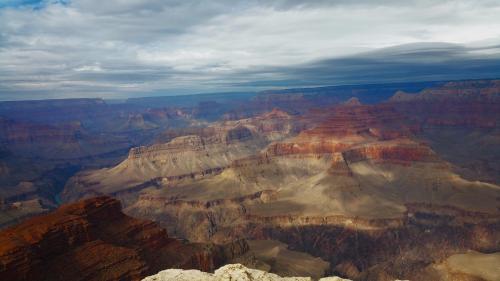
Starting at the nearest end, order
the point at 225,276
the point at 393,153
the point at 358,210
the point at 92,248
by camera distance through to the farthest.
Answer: the point at 225,276, the point at 92,248, the point at 358,210, the point at 393,153

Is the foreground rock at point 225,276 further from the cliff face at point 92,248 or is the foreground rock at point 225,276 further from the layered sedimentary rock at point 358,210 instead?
the layered sedimentary rock at point 358,210

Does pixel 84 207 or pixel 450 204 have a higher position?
pixel 84 207

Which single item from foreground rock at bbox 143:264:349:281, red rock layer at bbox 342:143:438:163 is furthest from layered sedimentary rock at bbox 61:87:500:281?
foreground rock at bbox 143:264:349:281

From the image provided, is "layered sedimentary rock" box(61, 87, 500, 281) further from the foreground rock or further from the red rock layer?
the foreground rock

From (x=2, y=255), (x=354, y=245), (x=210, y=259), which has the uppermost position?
(x=2, y=255)

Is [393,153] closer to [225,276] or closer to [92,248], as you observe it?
[92,248]

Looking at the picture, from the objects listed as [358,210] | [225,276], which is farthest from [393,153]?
[225,276]

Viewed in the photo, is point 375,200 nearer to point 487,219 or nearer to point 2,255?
point 487,219

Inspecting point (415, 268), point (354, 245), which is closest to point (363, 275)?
point (415, 268)

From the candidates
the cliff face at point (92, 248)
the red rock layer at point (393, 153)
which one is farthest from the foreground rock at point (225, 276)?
the red rock layer at point (393, 153)
